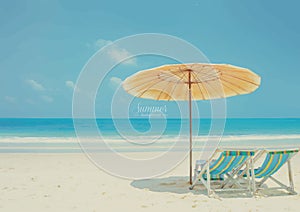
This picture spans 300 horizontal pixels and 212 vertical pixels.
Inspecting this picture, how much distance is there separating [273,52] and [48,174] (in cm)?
4383

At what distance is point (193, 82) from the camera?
5.34m

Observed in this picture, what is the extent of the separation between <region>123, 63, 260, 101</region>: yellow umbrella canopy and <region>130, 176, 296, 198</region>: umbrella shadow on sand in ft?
5.73

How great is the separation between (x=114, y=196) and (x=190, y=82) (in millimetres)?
2396

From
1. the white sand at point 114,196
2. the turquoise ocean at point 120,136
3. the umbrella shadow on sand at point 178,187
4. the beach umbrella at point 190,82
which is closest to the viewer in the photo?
the white sand at point 114,196

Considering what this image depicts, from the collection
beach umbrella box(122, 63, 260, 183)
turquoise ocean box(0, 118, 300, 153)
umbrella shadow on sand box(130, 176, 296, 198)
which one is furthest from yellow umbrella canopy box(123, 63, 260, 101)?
umbrella shadow on sand box(130, 176, 296, 198)

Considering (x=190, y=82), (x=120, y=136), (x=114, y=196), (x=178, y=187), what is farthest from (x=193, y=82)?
(x=120, y=136)

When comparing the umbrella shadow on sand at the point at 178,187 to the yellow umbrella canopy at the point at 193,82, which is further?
the yellow umbrella canopy at the point at 193,82

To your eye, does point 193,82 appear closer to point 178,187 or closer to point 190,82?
point 190,82

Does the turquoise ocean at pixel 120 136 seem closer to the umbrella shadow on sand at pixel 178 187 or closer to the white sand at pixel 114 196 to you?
the umbrella shadow on sand at pixel 178 187

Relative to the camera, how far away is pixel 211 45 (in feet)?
105

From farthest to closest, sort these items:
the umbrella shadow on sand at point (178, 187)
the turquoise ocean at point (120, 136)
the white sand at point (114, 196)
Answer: the turquoise ocean at point (120, 136), the umbrella shadow on sand at point (178, 187), the white sand at point (114, 196)

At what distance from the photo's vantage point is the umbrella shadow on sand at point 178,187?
14.6ft

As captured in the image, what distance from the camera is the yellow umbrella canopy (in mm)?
4590

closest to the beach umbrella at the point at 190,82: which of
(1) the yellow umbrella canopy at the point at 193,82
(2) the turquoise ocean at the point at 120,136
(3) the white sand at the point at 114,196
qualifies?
(1) the yellow umbrella canopy at the point at 193,82
